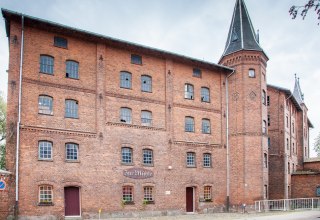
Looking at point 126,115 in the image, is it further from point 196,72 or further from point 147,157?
point 196,72

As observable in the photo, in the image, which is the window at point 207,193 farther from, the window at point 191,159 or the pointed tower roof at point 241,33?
the pointed tower roof at point 241,33

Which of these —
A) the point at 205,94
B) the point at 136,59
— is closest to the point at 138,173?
the point at 136,59

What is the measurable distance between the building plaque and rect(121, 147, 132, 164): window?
64 centimetres

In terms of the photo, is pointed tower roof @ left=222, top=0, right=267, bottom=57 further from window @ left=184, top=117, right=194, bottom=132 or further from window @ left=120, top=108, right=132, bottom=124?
window @ left=120, top=108, right=132, bottom=124

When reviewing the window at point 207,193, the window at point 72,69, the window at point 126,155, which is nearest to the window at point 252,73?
the window at point 207,193

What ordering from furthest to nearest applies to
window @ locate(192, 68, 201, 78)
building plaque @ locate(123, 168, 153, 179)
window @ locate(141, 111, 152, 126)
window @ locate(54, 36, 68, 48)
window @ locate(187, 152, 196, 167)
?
window @ locate(192, 68, 201, 78)
window @ locate(187, 152, 196, 167)
window @ locate(141, 111, 152, 126)
building plaque @ locate(123, 168, 153, 179)
window @ locate(54, 36, 68, 48)

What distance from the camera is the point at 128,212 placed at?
24594 mm

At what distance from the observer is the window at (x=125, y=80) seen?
26141mm

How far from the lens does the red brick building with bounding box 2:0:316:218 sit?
72.2 ft

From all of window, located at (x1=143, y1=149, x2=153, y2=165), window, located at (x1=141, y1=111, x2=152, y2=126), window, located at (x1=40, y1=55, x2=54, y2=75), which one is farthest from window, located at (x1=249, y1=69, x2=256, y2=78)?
window, located at (x1=40, y1=55, x2=54, y2=75)

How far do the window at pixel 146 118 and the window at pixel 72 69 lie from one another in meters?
5.55

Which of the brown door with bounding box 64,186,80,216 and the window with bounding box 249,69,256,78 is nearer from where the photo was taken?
the brown door with bounding box 64,186,80,216

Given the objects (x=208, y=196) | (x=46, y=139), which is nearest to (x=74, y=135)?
(x=46, y=139)

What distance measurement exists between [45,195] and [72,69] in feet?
27.1
